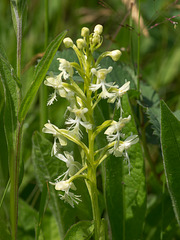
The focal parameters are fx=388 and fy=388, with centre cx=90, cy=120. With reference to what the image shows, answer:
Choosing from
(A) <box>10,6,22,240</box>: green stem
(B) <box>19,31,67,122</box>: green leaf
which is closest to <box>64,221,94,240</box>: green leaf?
(A) <box>10,6,22,240</box>: green stem

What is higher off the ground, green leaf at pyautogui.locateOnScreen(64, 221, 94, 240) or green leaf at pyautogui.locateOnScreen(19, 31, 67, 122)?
green leaf at pyautogui.locateOnScreen(19, 31, 67, 122)

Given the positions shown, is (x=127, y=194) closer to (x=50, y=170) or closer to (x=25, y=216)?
(x=50, y=170)

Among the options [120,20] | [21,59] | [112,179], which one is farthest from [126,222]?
[120,20]

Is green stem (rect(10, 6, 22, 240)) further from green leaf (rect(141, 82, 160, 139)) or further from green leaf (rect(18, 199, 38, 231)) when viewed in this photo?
green leaf (rect(141, 82, 160, 139))

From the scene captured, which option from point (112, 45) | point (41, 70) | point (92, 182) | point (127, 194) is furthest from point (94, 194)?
point (112, 45)

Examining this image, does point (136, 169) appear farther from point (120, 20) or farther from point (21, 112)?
point (120, 20)

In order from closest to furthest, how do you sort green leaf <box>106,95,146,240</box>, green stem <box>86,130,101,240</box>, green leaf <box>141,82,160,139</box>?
green stem <box>86,130,101,240</box>
green leaf <box>106,95,146,240</box>
green leaf <box>141,82,160,139</box>

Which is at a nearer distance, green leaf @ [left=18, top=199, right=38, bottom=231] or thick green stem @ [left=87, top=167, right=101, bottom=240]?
thick green stem @ [left=87, top=167, right=101, bottom=240]
